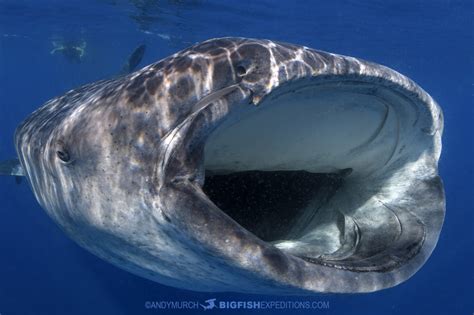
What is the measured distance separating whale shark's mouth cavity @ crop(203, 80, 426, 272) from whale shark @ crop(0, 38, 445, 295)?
11 mm

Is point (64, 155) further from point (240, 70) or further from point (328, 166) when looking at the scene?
point (328, 166)

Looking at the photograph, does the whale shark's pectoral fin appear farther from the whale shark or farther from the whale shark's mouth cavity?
the whale shark's mouth cavity

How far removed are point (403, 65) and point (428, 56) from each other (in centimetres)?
343

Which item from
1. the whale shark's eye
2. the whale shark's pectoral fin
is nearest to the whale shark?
the whale shark's eye

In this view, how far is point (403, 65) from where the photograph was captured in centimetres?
3077

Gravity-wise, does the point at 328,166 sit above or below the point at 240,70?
below

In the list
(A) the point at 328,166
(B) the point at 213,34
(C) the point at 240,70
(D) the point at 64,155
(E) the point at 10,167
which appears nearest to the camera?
(C) the point at 240,70

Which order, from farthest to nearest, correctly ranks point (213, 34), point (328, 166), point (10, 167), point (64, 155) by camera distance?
point (213, 34) < point (10, 167) < point (328, 166) < point (64, 155)

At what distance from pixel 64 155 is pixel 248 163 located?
1247 millimetres

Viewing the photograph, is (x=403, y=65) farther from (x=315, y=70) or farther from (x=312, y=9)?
(x=315, y=70)

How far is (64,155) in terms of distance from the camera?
229 centimetres

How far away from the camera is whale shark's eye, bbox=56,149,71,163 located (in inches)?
89.8

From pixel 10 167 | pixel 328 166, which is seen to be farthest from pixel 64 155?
pixel 10 167

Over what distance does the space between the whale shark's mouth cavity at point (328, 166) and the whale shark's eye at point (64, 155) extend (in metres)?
0.74
